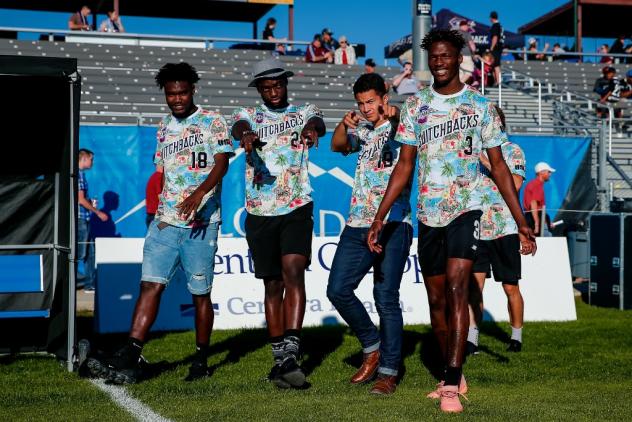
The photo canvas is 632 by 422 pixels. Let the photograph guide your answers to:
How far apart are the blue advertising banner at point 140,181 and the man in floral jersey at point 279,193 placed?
7.84m

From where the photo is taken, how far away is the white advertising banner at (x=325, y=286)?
33.4 feet

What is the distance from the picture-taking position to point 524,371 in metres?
7.33

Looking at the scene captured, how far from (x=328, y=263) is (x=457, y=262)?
4.89m

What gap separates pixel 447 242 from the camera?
585 cm

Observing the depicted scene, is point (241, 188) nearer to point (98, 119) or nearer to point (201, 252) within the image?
point (98, 119)

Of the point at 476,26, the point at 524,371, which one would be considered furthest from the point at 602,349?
the point at 476,26

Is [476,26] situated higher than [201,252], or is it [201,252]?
[476,26]

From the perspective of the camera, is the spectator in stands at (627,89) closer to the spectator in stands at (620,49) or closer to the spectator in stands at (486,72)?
the spectator in stands at (620,49)

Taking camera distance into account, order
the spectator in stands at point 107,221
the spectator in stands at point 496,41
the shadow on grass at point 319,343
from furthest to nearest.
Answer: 1. the spectator in stands at point 496,41
2. the spectator in stands at point 107,221
3. the shadow on grass at point 319,343

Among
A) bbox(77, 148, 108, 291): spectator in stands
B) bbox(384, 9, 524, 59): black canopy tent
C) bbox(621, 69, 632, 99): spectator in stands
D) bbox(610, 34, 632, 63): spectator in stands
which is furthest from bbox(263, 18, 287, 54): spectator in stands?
bbox(77, 148, 108, 291): spectator in stands

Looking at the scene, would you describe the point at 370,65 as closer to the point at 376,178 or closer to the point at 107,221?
the point at 107,221

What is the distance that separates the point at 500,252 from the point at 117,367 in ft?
11.5

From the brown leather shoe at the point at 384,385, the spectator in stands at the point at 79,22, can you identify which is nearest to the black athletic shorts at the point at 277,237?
the brown leather shoe at the point at 384,385

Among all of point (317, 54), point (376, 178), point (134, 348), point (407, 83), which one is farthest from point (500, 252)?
point (317, 54)
